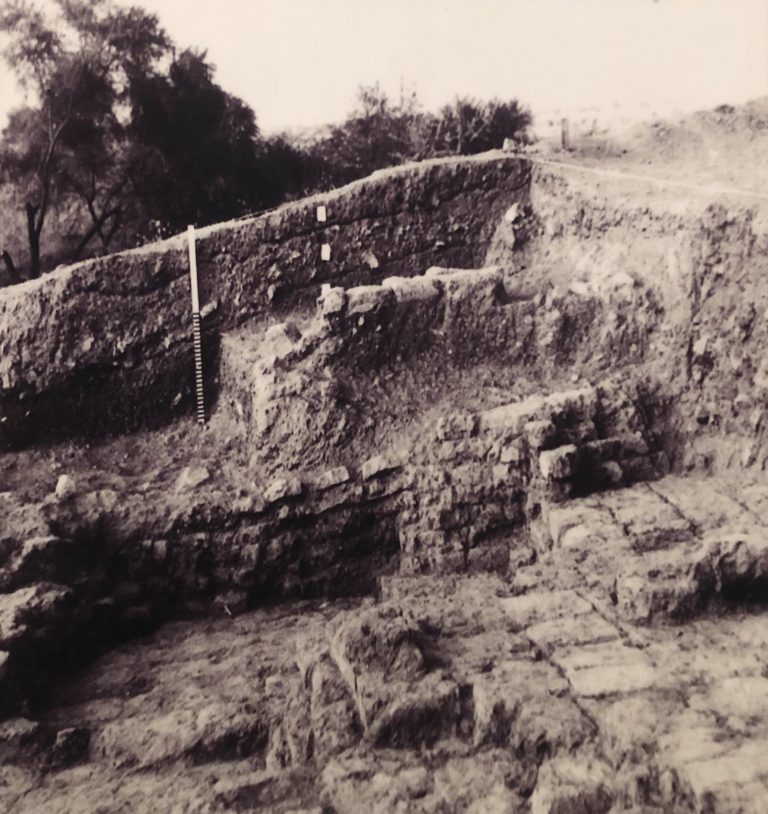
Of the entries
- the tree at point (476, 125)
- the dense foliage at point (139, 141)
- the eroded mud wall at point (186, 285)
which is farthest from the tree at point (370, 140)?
the eroded mud wall at point (186, 285)

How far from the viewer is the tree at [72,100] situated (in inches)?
253

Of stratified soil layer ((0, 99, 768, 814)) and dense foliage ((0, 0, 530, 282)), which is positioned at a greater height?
dense foliage ((0, 0, 530, 282))

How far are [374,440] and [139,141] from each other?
372cm

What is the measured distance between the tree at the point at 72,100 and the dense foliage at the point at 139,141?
0.03 ft

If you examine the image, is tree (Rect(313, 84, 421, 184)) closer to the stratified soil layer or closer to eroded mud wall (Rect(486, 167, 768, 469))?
the stratified soil layer

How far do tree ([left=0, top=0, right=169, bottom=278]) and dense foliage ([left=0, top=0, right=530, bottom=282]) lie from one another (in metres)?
0.01

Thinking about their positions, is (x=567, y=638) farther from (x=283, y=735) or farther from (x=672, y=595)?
(x=283, y=735)

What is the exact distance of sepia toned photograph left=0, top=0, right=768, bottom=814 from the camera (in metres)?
3.96

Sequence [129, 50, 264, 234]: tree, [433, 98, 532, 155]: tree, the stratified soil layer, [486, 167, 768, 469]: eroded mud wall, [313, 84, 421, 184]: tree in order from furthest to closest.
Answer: [433, 98, 532, 155]: tree → [313, 84, 421, 184]: tree → [129, 50, 264, 234]: tree → [486, 167, 768, 469]: eroded mud wall → the stratified soil layer

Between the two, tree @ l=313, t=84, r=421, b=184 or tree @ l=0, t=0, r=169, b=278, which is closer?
tree @ l=0, t=0, r=169, b=278

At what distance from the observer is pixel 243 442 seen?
250 inches

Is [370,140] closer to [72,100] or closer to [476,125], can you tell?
Answer: [476,125]

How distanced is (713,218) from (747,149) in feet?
5.71

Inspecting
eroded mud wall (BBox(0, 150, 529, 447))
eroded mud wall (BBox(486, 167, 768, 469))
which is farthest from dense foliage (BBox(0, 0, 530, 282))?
eroded mud wall (BBox(486, 167, 768, 469))
